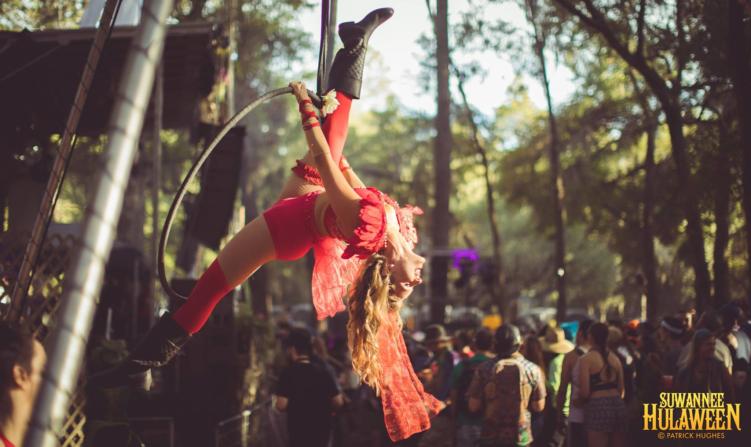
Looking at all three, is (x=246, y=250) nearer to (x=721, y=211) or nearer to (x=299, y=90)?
(x=299, y=90)

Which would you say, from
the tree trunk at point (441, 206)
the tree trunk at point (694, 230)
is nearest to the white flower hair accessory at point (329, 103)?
the tree trunk at point (694, 230)

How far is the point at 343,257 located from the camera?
3.43m

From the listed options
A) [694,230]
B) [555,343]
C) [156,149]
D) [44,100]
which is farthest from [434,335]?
[156,149]

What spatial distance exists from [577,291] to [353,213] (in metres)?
37.6

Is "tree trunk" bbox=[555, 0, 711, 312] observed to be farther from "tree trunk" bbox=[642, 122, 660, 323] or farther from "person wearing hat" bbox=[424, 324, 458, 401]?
"tree trunk" bbox=[642, 122, 660, 323]

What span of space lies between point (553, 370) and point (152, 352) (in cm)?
456

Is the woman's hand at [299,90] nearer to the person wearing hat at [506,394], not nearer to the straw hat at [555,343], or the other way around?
the person wearing hat at [506,394]

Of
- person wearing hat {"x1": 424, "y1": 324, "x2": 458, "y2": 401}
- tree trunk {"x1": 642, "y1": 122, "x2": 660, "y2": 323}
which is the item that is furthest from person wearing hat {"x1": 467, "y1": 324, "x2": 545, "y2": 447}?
tree trunk {"x1": 642, "y1": 122, "x2": 660, "y2": 323}

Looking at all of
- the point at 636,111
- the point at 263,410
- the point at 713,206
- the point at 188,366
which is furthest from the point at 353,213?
the point at 636,111

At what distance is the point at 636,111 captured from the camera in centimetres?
2097

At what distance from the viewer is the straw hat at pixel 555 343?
7359 mm

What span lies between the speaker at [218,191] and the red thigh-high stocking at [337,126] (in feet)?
21.6

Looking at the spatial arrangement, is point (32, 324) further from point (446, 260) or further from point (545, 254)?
point (545, 254)

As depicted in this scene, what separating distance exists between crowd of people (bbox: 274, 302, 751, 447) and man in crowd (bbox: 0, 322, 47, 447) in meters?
3.92
